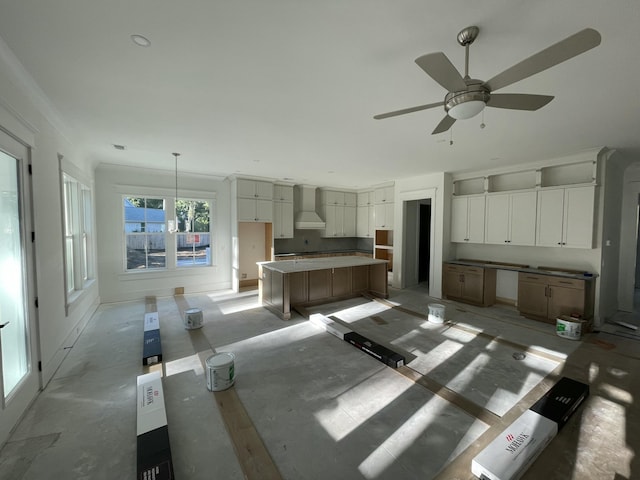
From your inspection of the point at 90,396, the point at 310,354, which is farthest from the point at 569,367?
the point at 90,396

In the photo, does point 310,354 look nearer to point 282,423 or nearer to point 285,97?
point 282,423

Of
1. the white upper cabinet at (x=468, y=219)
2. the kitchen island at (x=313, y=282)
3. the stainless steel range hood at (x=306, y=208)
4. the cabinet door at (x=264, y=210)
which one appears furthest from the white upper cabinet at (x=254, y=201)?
the white upper cabinet at (x=468, y=219)

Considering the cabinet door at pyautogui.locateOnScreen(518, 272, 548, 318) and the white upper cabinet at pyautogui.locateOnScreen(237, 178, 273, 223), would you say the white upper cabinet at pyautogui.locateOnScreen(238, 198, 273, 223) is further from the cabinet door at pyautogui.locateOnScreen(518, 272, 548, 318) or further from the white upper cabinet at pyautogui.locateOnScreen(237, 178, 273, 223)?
the cabinet door at pyautogui.locateOnScreen(518, 272, 548, 318)

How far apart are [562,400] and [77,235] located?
6497 mm

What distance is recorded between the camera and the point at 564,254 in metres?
4.80

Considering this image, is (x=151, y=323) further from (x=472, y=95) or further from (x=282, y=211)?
(x=472, y=95)

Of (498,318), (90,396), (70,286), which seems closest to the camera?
(90,396)

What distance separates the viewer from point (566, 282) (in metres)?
4.25

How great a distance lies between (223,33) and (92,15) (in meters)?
0.74

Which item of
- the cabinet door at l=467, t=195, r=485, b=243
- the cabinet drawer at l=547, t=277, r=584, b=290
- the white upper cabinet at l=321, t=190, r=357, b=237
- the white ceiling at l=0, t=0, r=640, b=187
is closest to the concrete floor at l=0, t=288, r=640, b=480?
the cabinet drawer at l=547, t=277, r=584, b=290

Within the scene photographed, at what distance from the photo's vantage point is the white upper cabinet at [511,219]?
485 cm

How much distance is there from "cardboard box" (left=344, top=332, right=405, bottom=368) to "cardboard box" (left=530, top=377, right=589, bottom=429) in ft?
3.97

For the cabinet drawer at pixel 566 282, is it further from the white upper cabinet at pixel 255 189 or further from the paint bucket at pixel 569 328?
the white upper cabinet at pixel 255 189

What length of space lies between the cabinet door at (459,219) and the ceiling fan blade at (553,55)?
184 inches
